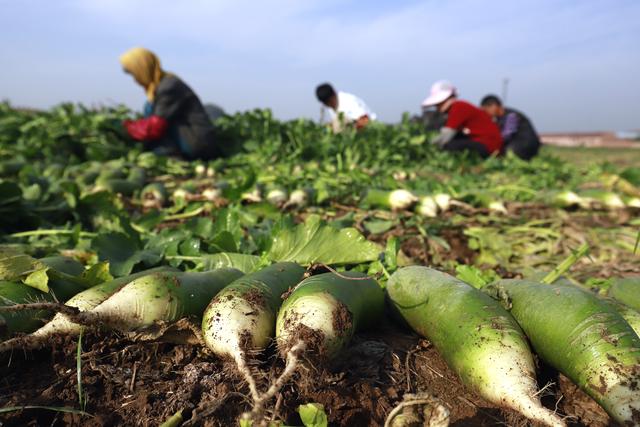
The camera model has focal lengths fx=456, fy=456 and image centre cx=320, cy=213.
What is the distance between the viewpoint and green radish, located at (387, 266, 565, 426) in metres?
1.44

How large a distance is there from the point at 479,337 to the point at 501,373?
5.7 inches

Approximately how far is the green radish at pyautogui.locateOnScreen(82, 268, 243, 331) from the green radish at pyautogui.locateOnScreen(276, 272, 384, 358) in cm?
38

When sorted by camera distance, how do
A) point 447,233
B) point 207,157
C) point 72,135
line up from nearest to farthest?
point 447,233, point 72,135, point 207,157

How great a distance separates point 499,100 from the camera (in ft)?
34.8

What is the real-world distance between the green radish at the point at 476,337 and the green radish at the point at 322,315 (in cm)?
25

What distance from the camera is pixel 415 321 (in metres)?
1.92

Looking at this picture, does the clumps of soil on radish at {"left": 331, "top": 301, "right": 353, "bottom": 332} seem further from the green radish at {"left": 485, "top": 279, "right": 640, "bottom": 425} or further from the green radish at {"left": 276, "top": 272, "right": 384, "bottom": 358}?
the green radish at {"left": 485, "top": 279, "right": 640, "bottom": 425}

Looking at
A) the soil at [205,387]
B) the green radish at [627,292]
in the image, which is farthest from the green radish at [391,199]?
the soil at [205,387]

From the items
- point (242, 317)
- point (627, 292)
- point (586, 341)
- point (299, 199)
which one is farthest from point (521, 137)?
point (242, 317)

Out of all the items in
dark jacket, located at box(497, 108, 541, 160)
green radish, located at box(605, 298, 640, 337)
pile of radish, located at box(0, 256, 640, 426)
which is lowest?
dark jacket, located at box(497, 108, 541, 160)

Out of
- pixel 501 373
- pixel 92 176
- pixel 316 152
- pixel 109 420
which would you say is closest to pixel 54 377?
pixel 109 420

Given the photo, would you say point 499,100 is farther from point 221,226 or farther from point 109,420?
point 109,420

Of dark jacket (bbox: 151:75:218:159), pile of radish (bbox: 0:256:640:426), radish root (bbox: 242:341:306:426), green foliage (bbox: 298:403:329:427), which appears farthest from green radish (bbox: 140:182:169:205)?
green foliage (bbox: 298:403:329:427)

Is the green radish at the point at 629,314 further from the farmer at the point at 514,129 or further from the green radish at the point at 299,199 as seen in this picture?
the farmer at the point at 514,129
